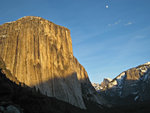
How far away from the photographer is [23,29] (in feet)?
201

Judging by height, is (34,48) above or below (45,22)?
below

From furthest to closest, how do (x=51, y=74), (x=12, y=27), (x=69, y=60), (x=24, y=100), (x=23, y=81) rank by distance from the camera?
(x=69, y=60) < (x=12, y=27) < (x=51, y=74) < (x=23, y=81) < (x=24, y=100)

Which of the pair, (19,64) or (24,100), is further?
(19,64)

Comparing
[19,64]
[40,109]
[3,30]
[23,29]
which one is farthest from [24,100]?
[3,30]

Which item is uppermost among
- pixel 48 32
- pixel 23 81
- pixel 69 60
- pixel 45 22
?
pixel 45 22

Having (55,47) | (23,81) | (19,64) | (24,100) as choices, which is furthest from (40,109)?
(55,47)

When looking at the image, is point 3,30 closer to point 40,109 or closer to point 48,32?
point 48,32

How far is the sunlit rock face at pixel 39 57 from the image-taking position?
5466cm

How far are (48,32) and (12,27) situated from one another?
12.8 meters

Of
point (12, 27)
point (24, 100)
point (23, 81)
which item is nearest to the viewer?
point (24, 100)

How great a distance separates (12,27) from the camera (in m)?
62.5

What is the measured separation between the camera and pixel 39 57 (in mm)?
57281

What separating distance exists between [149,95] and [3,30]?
500 feet

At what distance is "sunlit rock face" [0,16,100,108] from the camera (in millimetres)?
54656
